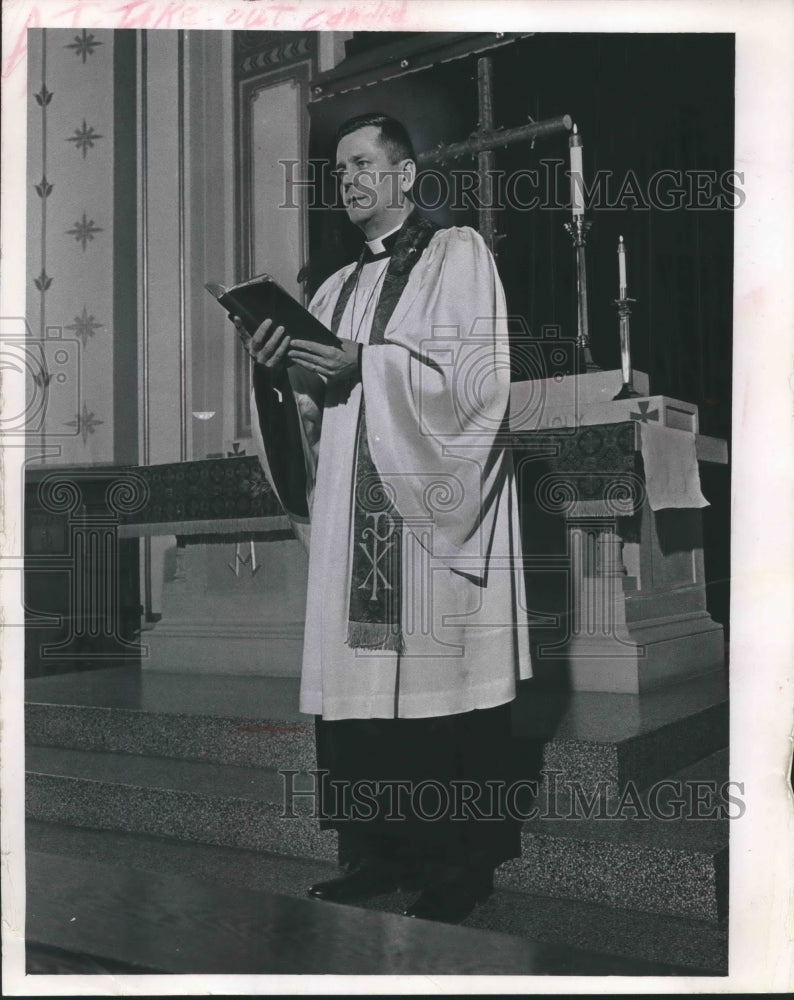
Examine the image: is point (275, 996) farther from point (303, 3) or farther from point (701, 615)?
point (303, 3)

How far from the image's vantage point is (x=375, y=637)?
2.54 meters

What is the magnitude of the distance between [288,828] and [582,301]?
174cm

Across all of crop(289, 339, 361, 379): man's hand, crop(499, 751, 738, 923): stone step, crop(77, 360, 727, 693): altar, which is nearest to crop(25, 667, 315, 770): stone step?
crop(77, 360, 727, 693): altar

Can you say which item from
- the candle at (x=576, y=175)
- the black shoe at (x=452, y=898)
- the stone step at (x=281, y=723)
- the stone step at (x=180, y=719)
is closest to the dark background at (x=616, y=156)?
the candle at (x=576, y=175)

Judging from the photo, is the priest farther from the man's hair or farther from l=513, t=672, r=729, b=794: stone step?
l=513, t=672, r=729, b=794: stone step

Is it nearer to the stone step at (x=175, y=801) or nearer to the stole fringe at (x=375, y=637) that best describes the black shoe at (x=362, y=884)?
the stone step at (x=175, y=801)

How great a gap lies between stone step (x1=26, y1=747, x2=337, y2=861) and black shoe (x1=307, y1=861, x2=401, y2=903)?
0.18m

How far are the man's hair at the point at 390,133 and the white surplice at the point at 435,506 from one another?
25cm

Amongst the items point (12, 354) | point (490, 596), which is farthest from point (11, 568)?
point (490, 596)

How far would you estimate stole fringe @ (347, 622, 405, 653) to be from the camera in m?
2.53

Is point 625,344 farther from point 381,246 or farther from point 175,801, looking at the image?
point 175,801

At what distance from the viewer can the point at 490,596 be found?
254 cm

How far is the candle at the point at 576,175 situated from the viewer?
2.70 meters

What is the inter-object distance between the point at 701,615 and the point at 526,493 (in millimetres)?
612
